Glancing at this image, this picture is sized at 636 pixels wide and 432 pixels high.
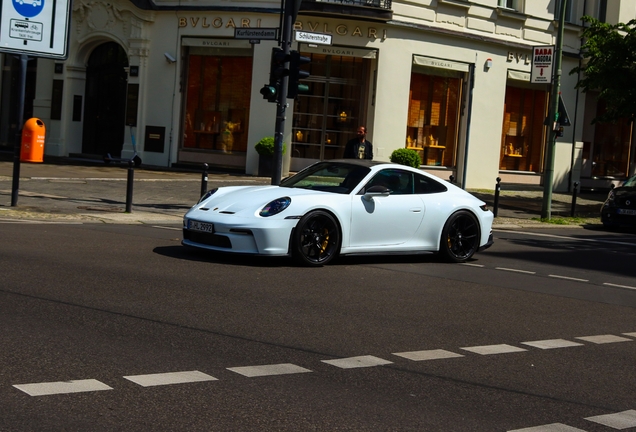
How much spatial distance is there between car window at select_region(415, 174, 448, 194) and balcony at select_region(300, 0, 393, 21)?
51.7 feet

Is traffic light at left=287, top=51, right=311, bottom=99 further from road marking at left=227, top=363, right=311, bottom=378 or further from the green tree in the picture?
the green tree

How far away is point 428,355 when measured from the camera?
7.41 metres

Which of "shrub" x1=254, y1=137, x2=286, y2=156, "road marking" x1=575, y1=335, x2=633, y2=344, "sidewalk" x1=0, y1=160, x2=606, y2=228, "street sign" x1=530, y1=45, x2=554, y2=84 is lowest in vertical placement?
"road marking" x1=575, y1=335, x2=633, y2=344

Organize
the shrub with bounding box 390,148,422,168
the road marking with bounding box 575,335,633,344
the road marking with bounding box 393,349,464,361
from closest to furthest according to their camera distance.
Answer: the road marking with bounding box 393,349,464,361 < the road marking with bounding box 575,335,633,344 < the shrub with bounding box 390,148,422,168

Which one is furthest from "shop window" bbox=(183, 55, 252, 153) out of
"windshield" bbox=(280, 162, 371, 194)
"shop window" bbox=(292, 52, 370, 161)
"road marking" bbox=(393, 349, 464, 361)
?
"road marking" bbox=(393, 349, 464, 361)

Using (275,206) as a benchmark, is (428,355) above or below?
below

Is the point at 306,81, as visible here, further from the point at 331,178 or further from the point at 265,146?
the point at 331,178

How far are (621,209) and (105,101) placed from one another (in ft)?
55.3

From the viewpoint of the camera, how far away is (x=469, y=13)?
31188 mm

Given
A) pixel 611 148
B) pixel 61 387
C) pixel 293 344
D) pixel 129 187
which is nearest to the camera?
pixel 61 387

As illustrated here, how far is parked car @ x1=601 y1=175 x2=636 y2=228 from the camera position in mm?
22547

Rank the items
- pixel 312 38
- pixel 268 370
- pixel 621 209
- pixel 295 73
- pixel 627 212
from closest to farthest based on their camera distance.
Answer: pixel 268 370, pixel 295 73, pixel 312 38, pixel 627 212, pixel 621 209

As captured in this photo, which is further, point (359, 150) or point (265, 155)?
point (265, 155)

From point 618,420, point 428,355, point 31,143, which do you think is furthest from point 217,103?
point 618,420
